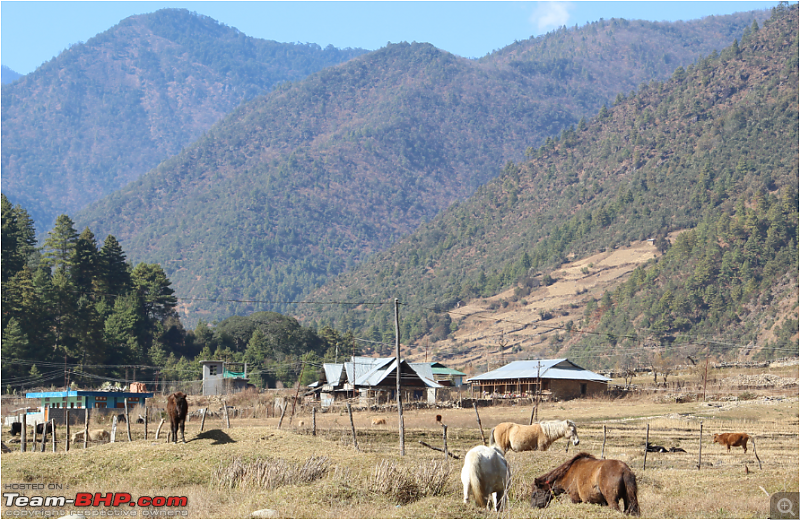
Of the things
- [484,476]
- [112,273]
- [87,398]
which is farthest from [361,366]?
[484,476]

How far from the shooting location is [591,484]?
63.0 ft

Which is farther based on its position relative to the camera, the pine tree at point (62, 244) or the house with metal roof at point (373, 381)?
the pine tree at point (62, 244)

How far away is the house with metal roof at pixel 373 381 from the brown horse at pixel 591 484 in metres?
57.7

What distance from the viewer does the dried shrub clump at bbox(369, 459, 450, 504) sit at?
2164 centimetres

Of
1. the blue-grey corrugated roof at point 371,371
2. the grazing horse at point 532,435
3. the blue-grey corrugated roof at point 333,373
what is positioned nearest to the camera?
the grazing horse at point 532,435

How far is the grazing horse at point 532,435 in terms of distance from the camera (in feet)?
103

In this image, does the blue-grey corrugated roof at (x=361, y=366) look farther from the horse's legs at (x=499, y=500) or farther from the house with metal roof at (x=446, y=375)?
the horse's legs at (x=499, y=500)

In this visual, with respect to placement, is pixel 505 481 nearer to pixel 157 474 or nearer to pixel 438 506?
pixel 438 506

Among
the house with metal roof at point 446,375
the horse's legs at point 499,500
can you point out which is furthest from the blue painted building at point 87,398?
the house with metal roof at point 446,375

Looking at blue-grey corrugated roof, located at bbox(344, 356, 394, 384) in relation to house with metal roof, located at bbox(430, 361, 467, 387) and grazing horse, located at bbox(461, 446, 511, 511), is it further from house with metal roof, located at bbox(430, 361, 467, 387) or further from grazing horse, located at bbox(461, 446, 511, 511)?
grazing horse, located at bbox(461, 446, 511, 511)

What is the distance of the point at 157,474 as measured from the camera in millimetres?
24297

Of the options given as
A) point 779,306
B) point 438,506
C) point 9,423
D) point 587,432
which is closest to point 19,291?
point 9,423

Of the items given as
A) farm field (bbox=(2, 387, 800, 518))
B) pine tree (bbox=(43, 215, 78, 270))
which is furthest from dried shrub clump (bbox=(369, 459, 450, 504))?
pine tree (bbox=(43, 215, 78, 270))

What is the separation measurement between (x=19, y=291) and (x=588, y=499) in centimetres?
8125
